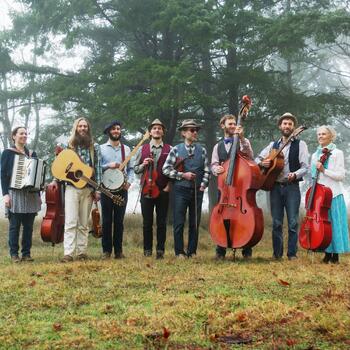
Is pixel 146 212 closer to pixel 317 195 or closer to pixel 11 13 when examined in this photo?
pixel 317 195

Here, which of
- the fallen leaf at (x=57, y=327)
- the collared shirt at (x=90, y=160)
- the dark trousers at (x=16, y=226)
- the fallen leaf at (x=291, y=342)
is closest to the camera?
the fallen leaf at (x=291, y=342)

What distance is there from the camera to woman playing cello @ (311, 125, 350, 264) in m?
7.48

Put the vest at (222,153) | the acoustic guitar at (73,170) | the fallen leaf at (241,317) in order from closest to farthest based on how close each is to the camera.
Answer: the fallen leaf at (241,317), the vest at (222,153), the acoustic guitar at (73,170)

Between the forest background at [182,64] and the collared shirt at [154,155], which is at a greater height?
the forest background at [182,64]

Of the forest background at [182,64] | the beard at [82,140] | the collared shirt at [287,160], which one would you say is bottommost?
the collared shirt at [287,160]

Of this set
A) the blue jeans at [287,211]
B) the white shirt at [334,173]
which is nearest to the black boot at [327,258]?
the blue jeans at [287,211]

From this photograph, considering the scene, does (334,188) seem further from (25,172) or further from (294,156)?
(25,172)

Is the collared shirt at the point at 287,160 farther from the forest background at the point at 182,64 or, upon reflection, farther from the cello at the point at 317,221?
the forest background at the point at 182,64

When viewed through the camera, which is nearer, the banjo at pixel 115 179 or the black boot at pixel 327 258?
the black boot at pixel 327 258

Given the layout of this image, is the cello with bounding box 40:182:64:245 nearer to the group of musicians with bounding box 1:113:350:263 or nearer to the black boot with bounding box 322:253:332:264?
the group of musicians with bounding box 1:113:350:263

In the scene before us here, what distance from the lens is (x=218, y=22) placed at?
1331cm

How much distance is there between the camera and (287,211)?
772cm

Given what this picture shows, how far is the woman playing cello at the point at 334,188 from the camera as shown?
748 cm

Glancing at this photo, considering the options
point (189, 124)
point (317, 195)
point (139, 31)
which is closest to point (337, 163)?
point (317, 195)
